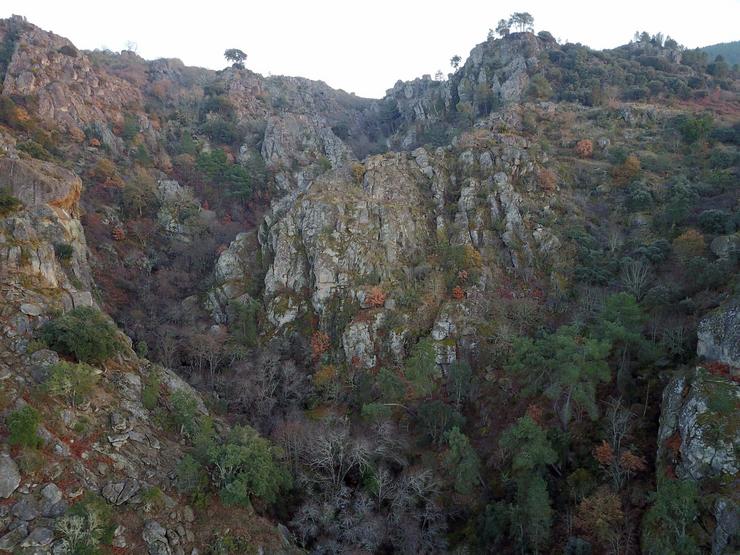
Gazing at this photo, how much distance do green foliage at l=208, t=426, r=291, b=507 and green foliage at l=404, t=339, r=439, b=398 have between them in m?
14.3

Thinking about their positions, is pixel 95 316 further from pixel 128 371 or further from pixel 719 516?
pixel 719 516

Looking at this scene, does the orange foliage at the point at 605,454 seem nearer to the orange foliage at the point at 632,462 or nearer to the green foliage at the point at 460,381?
the orange foliage at the point at 632,462

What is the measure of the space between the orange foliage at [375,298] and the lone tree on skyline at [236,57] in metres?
82.6

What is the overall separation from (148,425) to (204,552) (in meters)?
8.20

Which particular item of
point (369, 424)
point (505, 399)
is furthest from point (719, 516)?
point (369, 424)

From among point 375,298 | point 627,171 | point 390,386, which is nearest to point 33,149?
point 375,298

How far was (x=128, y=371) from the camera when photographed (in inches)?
1134

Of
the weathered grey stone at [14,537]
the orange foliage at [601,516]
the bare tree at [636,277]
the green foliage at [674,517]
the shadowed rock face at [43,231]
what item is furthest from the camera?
the bare tree at [636,277]

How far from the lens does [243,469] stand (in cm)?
2495

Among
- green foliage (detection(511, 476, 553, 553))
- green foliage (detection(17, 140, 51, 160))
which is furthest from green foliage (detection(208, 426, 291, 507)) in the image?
Result: green foliage (detection(17, 140, 51, 160))

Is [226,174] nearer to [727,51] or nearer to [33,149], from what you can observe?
[33,149]

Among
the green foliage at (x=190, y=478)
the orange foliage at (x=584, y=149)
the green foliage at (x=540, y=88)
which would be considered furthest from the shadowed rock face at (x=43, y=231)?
the green foliage at (x=540, y=88)

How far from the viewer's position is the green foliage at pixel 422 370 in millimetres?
36406

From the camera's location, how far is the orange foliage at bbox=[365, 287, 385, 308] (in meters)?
43.4
